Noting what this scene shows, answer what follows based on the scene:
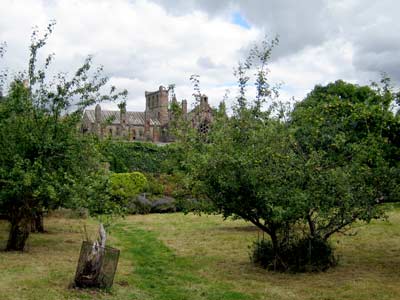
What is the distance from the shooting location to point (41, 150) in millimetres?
12422

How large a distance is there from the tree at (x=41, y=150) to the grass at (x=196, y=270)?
140 cm

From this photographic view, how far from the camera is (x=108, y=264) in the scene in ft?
31.3

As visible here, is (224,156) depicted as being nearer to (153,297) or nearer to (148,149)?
(153,297)

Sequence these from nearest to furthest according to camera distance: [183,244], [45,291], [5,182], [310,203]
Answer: [45,291] < [310,203] < [5,182] < [183,244]

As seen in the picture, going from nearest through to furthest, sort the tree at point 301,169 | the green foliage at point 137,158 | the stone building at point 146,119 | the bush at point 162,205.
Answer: the tree at point 301,169
the stone building at point 146,119
the bush at point 162,205
the green foliage at point 137,158

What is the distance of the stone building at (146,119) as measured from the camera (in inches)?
556

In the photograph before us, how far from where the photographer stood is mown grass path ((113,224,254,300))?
9.53 meters

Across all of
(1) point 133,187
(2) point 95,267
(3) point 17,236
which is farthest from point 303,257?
(1) point 133,187

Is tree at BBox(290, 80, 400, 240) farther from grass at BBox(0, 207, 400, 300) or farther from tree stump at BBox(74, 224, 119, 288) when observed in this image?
tree stump at BBox(74, 224, 119, 288)

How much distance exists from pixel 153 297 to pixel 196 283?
57.9 inches

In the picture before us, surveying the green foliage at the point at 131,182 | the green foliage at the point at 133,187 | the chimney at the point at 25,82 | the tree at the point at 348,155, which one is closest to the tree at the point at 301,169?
the tree at the point at 348,155

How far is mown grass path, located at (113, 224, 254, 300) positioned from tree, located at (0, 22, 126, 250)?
7.91 feet

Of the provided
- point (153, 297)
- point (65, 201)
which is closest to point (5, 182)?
point (65, 201)

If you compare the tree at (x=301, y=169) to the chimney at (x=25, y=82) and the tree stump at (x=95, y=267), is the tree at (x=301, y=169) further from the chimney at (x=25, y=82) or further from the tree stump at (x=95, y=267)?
the chimney at (x=25, y=82)
